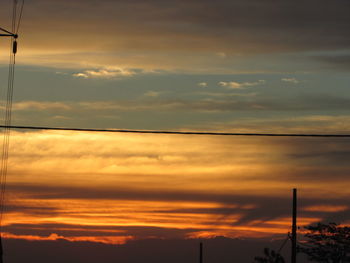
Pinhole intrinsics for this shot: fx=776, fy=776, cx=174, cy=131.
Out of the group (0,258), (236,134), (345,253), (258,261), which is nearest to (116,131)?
(236,134)

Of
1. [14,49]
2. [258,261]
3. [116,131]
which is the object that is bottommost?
[258,261]

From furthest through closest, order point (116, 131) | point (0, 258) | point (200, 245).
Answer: point (200, 245)
point (0, 258)
point (116, 131)

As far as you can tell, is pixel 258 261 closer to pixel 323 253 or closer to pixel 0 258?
pixel 323 253

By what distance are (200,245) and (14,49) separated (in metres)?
44.2

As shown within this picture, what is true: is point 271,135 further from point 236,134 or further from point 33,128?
point 33,128

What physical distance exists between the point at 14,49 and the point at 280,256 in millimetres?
44643

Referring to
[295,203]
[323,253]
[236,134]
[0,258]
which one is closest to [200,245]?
[323,253]

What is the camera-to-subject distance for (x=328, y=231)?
67562 mm

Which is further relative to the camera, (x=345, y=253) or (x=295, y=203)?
(x=345, y=253)

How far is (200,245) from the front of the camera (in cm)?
7200

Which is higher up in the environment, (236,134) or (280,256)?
(236,134)

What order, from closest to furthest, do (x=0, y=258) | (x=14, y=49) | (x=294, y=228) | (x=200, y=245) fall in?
(x=14, y=49)
(x=0, y=258)
(x=294, y=228)
(x=200, y=245)

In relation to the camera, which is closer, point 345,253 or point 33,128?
point 33,128

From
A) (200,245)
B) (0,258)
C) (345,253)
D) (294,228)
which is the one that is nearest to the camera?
(0,258)
